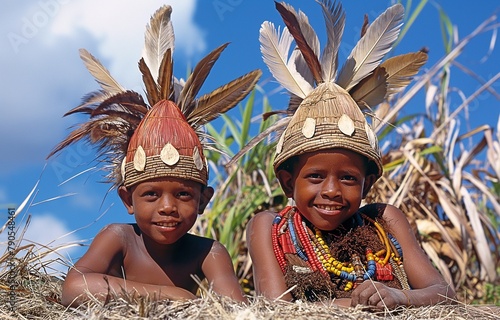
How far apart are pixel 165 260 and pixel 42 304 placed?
58cm

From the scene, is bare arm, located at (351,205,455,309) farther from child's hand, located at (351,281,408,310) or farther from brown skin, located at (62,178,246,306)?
brown skin, located at (62,178,246,306)

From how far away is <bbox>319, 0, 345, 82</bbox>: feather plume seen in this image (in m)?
3.28

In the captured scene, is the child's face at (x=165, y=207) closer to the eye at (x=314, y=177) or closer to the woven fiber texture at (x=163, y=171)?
the woven fiber texture at (x=163, y=171)

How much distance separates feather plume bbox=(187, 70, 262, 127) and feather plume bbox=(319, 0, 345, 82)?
1.20ft

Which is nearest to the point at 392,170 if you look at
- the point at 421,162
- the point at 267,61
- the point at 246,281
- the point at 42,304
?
the point at 421,162

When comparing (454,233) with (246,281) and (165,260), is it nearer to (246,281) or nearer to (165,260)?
(246,281)

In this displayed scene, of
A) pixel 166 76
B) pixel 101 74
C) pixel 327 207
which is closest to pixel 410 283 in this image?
pixel 327 207

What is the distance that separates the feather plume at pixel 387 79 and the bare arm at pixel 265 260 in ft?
2.47

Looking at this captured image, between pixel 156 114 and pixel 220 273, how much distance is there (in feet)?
2.57

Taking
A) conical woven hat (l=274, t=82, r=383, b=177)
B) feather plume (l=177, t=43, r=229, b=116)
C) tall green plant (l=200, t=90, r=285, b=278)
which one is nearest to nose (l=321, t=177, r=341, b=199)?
conical woven hat (l=274, t=82, r=383, b=177)

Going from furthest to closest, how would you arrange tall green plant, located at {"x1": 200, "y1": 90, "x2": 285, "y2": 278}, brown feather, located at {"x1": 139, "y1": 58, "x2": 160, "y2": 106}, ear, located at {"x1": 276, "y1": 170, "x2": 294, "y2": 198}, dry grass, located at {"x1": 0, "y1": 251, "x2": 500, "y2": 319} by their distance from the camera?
tall green plant, located at {"x1": 200, "y1": 90, "x2": 285, "y2": 278}, brown feather, located at {"x1": 139, "y1": 58, "x2": 160, "y2": 106}, ear, located at {"x1": 276, "y1": 170, "x2": 294, "y2": 198}, dry grass, located at {"x1": 0, "y1": 251, "x2": 500, "y2": 319}

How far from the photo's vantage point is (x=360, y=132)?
3.03 metres

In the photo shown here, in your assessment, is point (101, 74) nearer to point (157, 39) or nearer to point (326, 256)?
point (157, 39)

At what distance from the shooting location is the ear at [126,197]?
10.5 ft
